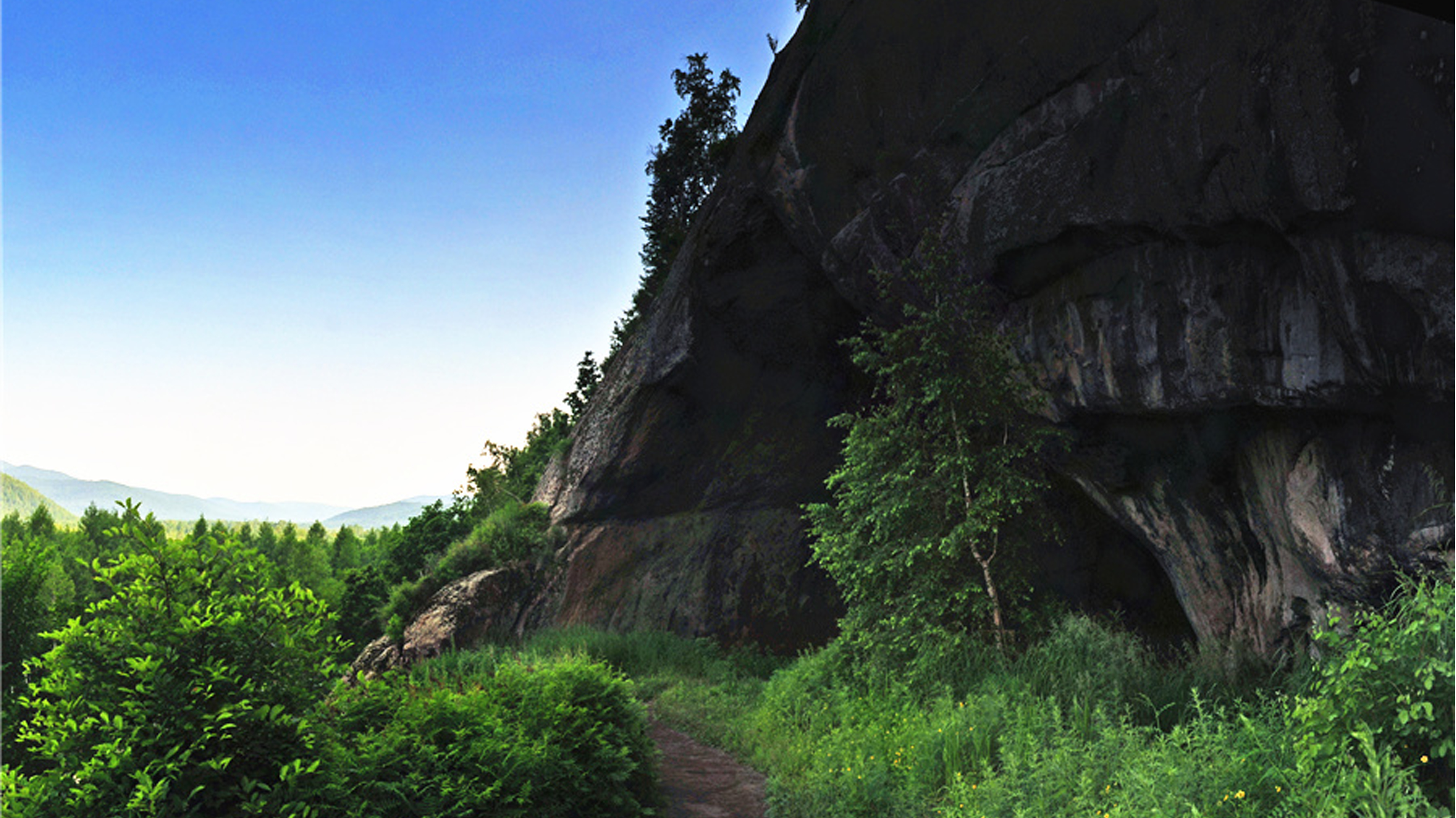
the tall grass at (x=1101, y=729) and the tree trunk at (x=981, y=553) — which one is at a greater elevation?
the tree trunk at (x=981, y=553)

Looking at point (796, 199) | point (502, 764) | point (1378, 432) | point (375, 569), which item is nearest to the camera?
point (502, 764)

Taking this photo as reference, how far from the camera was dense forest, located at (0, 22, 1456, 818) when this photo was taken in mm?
4449

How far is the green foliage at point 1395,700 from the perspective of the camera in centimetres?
381

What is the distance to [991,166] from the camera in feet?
35.1

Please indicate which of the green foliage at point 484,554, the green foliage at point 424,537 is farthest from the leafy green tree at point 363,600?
the green foliage at point 484,554

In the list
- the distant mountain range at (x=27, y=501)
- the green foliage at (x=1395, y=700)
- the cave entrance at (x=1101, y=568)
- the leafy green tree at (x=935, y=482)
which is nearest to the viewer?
the green foliage at (x=1395, y=700)

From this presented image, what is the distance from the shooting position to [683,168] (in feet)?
77.5

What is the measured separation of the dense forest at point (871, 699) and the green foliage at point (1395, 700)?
0.01 m

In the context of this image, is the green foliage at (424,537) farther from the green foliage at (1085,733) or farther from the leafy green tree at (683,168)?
the green foliage at (1085,733)

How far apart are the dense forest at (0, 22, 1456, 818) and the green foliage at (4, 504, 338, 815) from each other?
0.6 inches

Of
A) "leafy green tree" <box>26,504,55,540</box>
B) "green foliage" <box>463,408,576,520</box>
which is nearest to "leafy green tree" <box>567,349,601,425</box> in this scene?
"green foliage" <box>463,408,576,520</box>

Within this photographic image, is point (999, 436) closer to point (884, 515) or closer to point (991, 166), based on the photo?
point (884, 515)

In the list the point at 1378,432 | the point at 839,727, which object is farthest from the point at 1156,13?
the point at 839,727

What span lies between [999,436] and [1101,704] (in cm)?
499
